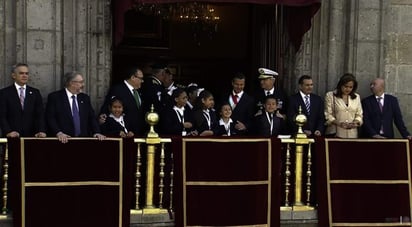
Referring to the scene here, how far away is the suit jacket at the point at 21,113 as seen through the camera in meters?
7.75

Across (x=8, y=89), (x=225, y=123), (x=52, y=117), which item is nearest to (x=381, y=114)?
(x=225, y=123)

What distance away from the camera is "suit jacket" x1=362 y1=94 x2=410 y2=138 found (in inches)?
360

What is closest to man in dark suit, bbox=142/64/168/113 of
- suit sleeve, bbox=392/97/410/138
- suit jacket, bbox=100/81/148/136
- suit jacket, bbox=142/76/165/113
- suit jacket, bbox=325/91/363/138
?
suit jacket, bbox=142/76/165/113

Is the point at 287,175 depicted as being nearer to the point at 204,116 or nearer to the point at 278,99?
the point at 204,116

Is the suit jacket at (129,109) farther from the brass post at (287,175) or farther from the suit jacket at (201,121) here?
the brass post at (287,175)

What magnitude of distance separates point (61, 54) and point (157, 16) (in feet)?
17.0

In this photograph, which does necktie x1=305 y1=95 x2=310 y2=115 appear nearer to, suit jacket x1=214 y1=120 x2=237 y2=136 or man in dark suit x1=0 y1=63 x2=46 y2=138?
suit jacket x1=214 y1=120 x2=237 y2=136

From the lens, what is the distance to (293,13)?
378 inches

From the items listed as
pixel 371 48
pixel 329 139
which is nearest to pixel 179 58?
pixel 371 48

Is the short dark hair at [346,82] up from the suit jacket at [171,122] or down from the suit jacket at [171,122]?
up

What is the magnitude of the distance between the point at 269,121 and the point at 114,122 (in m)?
2.02

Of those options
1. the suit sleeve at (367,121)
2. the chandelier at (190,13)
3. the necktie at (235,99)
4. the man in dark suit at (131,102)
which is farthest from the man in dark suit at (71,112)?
the chandelier at (190,13)

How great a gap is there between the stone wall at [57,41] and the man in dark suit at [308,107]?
261 centimetres

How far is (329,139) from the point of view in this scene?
8047 millimetres
